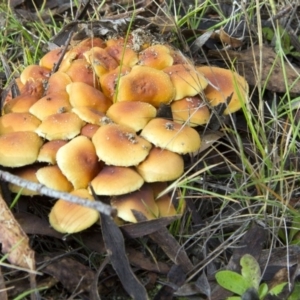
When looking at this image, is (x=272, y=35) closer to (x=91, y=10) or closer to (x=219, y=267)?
(x=91, y=10)

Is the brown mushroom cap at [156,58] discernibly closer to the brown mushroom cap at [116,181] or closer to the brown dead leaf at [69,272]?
the brown mushroom cap at [116,181]

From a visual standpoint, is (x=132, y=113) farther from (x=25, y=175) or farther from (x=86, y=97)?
(x=25, y=175)

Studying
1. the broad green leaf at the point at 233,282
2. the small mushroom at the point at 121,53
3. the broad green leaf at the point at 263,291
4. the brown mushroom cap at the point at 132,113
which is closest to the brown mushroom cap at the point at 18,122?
the brown mushroom cap at the point at 132,113

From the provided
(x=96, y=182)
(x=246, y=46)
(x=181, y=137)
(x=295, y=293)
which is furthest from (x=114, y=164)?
(x=246, y=46)

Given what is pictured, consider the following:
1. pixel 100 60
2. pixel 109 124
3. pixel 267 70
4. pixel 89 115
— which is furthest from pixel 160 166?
pixel 267 70

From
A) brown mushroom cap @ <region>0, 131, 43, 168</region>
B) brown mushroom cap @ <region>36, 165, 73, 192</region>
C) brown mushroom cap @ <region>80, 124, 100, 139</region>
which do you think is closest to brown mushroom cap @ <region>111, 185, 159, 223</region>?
brown mushroom cap @ <region>36, 165, 73, 192</region>
